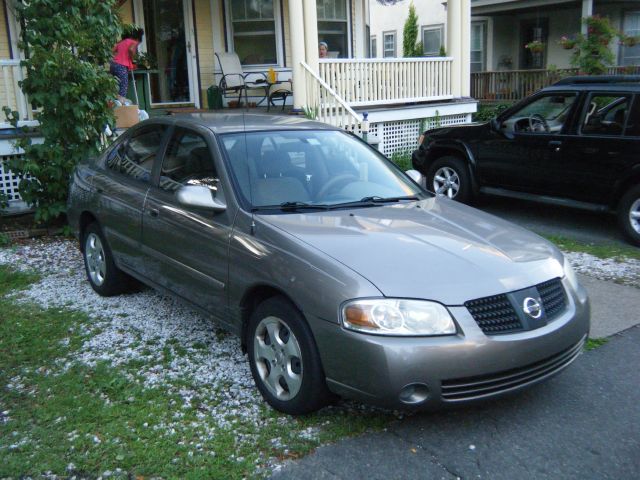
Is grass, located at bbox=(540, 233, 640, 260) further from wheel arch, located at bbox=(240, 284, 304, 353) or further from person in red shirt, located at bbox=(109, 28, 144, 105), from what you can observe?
person in red shirt, located at bbox=(109, 28, 144, 105)

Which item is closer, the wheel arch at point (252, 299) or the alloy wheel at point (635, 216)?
the wheel arch at point (252, 299)

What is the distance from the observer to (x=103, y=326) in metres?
5.53

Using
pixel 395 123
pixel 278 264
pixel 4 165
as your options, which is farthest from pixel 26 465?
pixel 395 123

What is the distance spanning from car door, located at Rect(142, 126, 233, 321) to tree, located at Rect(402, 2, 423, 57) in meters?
21.5

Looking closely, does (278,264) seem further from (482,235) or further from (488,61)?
(488,61)

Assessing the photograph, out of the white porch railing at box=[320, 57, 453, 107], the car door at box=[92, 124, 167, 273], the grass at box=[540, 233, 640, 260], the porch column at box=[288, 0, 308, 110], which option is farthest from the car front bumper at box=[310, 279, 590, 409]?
the white porch railing at box=[320, 57, 453, 107]

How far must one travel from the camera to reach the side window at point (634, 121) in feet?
24.7

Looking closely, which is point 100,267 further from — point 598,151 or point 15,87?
point 598,151

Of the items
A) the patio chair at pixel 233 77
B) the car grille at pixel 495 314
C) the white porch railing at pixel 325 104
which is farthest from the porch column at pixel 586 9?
the car grille at pixel 495 314

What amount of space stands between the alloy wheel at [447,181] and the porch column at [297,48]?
2800 millimetres

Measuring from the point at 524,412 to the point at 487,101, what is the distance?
1876 cm

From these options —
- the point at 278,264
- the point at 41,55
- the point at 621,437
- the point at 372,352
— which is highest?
the point at 41,55

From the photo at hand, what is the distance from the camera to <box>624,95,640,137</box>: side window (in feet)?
24.7

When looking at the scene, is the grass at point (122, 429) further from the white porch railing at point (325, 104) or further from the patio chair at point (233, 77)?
the patio chair at point (233, 77)
